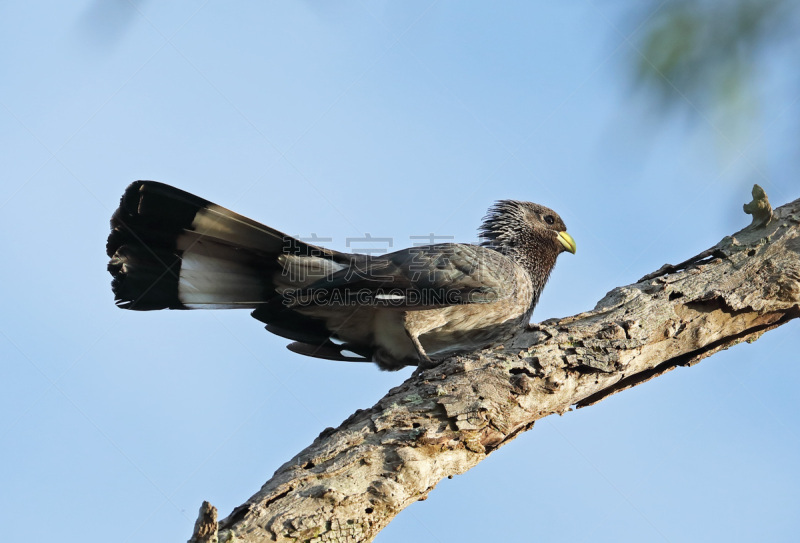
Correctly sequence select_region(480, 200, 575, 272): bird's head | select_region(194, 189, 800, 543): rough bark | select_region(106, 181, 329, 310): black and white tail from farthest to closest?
1. select_region(480, 200, 575, 272): bird's head
2. select_region(106, 181, 329, 310): black and white tail
3. select_region(194, 189, 800, 543): rough bark

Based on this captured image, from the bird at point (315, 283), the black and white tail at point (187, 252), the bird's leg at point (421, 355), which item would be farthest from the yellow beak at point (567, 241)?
the black and white tail at point (187, 252)

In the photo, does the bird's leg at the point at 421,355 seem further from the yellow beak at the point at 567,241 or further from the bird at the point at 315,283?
the yellow beak at the point at 567,241

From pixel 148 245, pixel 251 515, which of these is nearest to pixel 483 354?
pixel 251 515

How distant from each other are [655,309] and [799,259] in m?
1.02

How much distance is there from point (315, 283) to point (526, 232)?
234cm

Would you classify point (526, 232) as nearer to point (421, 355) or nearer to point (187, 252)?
point (421, 355)

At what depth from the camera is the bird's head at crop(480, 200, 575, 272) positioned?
645 cm

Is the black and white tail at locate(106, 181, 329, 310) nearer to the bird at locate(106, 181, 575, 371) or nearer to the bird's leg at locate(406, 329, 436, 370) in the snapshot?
the bird at locate(106, 181, 575, 371)

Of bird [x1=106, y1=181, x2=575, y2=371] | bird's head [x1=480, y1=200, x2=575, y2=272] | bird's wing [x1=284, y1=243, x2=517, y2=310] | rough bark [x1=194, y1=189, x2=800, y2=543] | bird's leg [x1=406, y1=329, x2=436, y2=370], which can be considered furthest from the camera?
bird's head [x1=480, y1=200, x2=575, y2=272]

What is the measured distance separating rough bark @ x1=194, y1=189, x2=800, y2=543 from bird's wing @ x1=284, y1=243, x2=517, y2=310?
1191mm

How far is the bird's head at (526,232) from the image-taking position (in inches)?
254

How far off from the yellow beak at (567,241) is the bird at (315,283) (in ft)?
3.52

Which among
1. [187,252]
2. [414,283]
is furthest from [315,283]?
[187,252]

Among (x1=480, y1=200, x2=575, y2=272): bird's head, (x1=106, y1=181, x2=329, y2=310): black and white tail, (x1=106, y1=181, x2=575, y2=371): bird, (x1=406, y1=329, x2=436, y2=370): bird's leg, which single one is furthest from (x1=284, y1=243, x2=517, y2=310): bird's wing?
(x1=480, y1=200, x2=575, y2=272): bird's head
